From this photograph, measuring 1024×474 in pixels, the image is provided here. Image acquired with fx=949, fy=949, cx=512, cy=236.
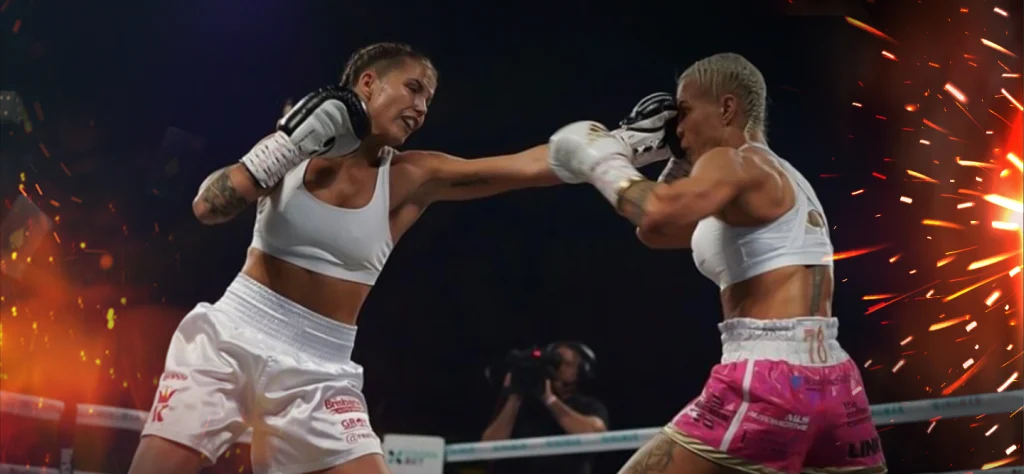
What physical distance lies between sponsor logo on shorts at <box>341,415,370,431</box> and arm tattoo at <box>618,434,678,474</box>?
60 cm

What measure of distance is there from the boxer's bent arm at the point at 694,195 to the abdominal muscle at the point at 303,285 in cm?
72

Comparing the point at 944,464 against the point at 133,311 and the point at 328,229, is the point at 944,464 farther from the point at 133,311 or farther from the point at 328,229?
the point at 133,311

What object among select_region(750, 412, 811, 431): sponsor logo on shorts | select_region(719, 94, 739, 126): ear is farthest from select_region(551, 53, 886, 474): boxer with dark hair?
select_region(719, 94, 739, 126): ear

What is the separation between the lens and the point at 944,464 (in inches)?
165

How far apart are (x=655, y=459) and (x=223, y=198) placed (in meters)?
1.08

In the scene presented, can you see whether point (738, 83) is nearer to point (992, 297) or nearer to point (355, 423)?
point (355, 423)

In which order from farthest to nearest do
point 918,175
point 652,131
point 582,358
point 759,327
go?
point 918,175, point 582,358, point 652,131, point 759,327

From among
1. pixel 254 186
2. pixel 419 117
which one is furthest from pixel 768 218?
pixel 254 186

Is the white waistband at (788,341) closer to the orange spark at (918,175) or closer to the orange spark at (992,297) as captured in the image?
the orange spark at (992,297)

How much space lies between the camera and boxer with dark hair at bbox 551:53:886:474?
177 centimetres

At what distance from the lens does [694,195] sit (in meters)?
1.84

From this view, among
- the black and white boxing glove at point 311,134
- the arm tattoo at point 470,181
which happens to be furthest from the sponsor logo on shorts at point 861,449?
the black and white boxing glove at point 311,134

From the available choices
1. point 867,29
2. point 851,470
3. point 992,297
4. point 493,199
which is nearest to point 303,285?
point 851,470

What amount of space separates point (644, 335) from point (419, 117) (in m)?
3.33
